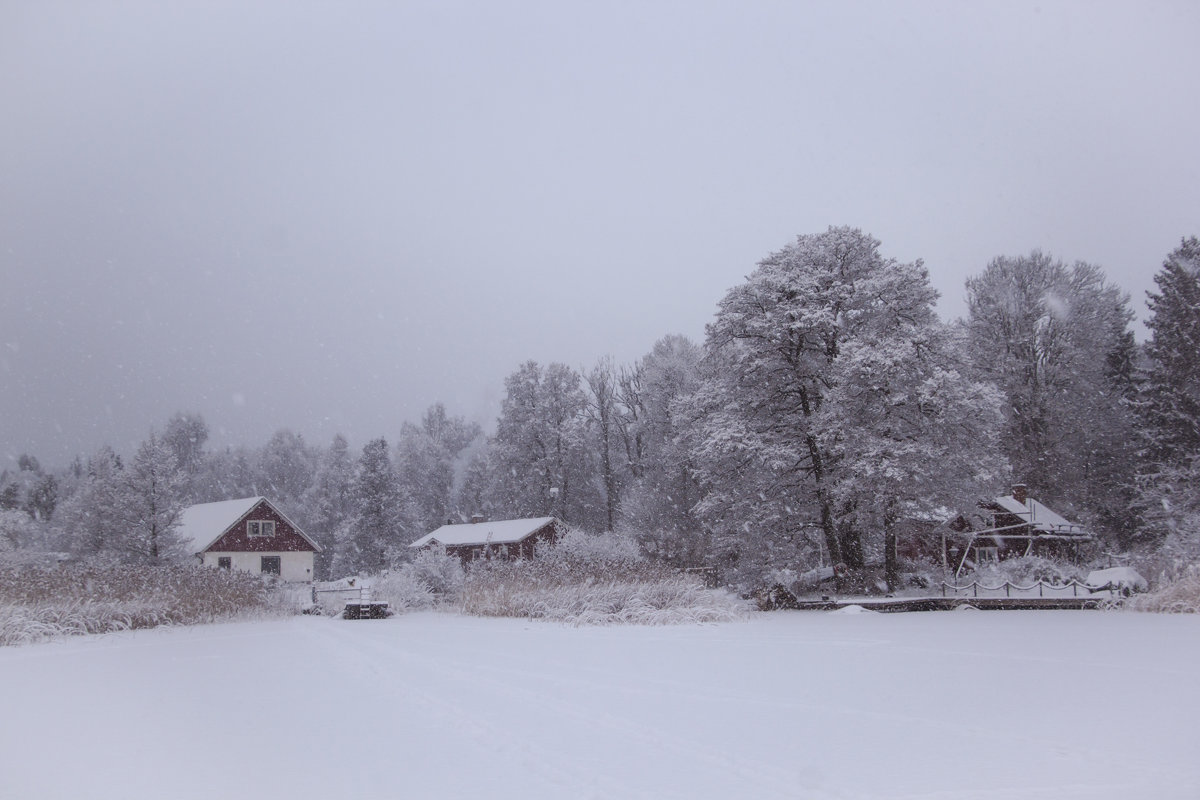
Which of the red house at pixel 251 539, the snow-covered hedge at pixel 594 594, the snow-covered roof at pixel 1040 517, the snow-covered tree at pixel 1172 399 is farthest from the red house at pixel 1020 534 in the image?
the red house at pixel 251 539

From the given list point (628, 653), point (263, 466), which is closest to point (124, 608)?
point (628, 653)

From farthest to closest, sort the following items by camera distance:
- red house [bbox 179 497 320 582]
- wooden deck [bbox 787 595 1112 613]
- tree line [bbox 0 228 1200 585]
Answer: red house [bbox 179 497 320 582] < tree line [bbox 0 228 1200 585] < wooden deck [bbox 787 595 1112 613]

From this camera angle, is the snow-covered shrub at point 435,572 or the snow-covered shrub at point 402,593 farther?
the snow-covered shrub at point 435,572

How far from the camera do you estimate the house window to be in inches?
1402

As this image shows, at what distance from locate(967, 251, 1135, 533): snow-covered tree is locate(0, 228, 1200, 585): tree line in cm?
11

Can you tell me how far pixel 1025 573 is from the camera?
29172 millimetres

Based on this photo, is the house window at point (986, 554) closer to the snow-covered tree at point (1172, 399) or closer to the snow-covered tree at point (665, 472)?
the snow-covered tree at point (1172, 399)

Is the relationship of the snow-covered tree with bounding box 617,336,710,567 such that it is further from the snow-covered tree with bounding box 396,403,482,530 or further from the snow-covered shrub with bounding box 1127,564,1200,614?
the snow-covered tree with bounding box 396,403,482,530

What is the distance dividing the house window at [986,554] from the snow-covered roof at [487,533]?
70.0 feet

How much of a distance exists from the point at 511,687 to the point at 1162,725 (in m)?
6.50

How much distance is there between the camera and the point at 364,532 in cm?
5219

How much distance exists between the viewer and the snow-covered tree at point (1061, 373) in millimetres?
38750

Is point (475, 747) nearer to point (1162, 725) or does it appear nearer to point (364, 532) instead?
point (1162, 725)

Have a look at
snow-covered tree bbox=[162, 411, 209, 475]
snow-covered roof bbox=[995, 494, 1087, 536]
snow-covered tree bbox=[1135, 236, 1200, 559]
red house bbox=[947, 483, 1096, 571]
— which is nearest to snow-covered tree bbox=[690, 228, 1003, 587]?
red house bbox=[947, 483, 1096, 571]
